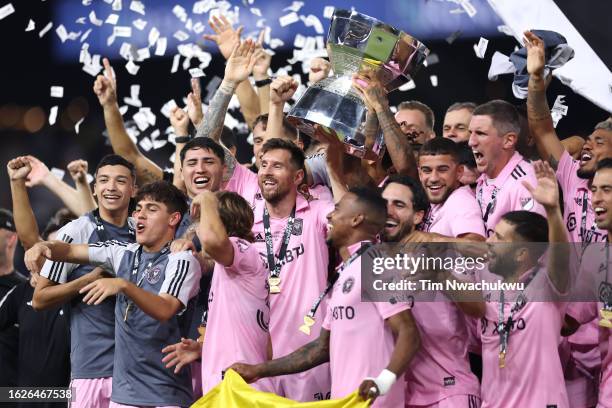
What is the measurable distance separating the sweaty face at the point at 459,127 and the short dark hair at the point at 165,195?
151cm

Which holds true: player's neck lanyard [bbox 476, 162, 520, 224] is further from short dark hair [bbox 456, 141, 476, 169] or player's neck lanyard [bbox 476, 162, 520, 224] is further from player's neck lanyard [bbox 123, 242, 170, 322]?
player's neck lanyard [bbox 123, 242, 170, 322]

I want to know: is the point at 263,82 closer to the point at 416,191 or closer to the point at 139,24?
the point at 139,24

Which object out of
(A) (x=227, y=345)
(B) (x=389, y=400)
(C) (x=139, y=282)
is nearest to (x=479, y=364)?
(B) (x=389, y=400)

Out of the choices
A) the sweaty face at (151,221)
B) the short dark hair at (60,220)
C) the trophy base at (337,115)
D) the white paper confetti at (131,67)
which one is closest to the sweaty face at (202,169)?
the sweaty face at (151,221)

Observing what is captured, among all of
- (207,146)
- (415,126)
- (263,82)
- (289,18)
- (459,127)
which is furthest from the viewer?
(289,18)

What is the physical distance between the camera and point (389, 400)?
4465 millimetres

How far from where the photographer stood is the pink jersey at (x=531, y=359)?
452 centimetres

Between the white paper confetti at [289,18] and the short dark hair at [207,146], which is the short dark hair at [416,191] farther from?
the white paper confetti at [289,18]

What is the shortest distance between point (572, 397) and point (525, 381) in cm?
47

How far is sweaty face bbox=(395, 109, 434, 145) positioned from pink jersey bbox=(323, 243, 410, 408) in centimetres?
164

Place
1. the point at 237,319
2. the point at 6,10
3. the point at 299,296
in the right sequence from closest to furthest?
the point at 237,319 → the point at 299,296 → the point at 6,10

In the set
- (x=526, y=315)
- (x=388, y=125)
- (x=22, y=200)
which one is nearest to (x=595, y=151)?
(x=388, y=125)

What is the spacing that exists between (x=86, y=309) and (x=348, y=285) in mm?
1597

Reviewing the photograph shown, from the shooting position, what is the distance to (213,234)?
4734 mm
